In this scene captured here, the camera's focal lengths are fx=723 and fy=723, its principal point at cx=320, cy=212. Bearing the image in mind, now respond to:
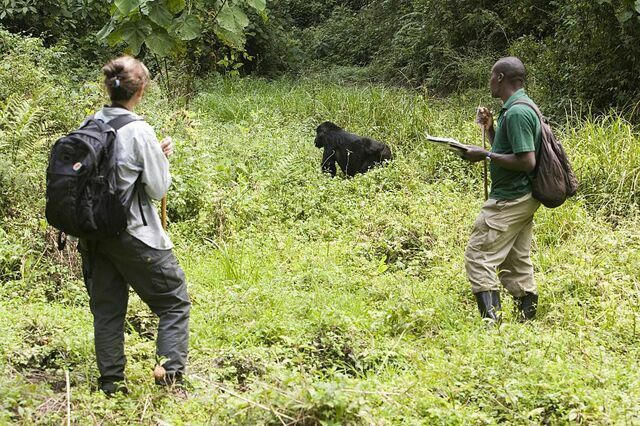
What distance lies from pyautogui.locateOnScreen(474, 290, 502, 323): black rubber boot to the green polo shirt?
27.2 inches

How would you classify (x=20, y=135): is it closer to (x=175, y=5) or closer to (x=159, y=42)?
(x=159, y=42)

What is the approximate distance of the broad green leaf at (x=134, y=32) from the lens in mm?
8109

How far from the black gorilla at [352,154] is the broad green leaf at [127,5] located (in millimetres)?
2805

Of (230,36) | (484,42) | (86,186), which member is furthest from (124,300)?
(484,42)

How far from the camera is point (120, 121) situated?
3801mm

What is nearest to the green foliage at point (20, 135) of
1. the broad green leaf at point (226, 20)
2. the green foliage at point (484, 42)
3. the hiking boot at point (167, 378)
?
the broad green leaf at point (226, 20)

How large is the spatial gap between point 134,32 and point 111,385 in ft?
17.1

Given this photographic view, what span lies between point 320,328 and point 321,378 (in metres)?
0.56

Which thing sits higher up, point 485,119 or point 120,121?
point 120,121

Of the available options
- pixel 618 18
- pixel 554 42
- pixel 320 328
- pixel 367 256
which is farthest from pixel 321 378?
pixel 554 42

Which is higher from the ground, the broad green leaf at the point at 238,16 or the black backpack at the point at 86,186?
the broad green leaf at the point at 238,16

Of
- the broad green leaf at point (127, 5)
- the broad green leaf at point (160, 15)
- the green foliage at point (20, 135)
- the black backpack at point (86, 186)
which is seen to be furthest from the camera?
the broad green leaf at point (160, 15)

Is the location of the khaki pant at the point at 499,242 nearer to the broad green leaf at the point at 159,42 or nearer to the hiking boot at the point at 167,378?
the hiking boot at the point at 167,378

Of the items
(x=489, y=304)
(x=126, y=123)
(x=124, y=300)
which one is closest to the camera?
(x=126, y=123)
